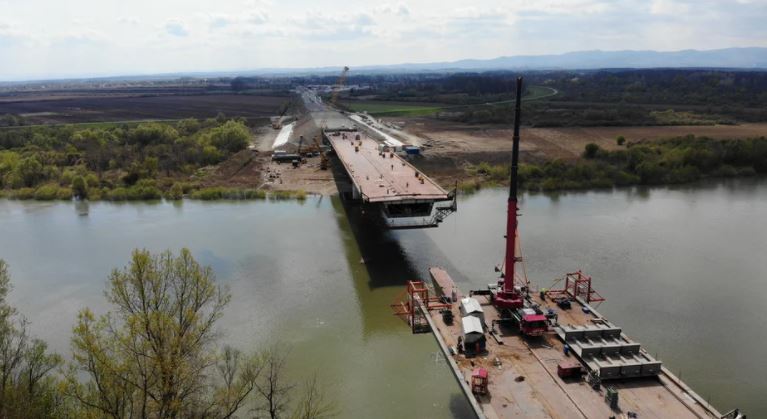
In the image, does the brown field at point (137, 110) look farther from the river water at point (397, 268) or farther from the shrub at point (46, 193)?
the river water at point (397, 268)

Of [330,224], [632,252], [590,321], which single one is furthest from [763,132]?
[590,321]

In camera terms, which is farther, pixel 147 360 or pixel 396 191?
pixel 396 191

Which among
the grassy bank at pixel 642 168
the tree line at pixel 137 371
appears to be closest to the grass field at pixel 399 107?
the grassy bank at pixel 642 168

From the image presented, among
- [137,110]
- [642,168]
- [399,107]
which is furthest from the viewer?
[137,110]

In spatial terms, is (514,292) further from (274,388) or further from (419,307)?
(274,388)

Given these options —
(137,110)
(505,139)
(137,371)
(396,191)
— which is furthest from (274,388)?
(137,110)

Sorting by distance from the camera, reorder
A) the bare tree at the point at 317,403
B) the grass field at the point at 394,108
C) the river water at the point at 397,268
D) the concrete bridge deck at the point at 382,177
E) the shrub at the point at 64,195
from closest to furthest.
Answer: the bare tree at the point at 317,403, the river water at the point at 397,268, the concrete bridge deck at the point at 382,177, the shrub at the point at 64,195, the grass field at the point at 394,108
